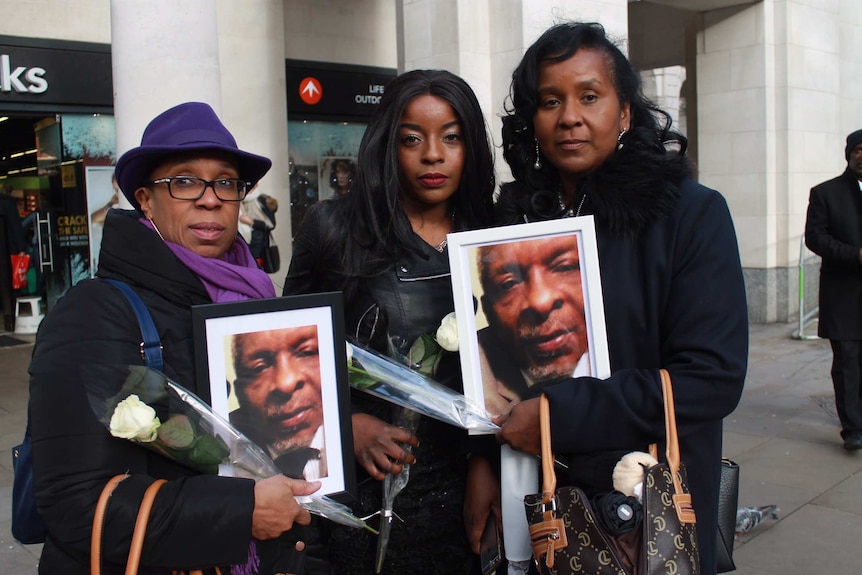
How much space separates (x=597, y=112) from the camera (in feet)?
6.65

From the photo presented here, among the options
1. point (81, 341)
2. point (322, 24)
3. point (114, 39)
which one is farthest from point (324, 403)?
point (322, 24)

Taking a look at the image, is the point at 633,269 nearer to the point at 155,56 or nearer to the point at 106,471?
the point at 106,471

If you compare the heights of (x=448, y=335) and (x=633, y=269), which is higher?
(x=633, y=269)

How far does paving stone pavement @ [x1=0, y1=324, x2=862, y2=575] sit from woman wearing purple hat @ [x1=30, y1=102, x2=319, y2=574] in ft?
9.15

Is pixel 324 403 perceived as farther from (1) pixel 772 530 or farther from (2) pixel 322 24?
(2) pixel 322 24

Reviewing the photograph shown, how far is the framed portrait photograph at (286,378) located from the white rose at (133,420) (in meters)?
0.17

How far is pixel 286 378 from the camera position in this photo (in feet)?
5.82

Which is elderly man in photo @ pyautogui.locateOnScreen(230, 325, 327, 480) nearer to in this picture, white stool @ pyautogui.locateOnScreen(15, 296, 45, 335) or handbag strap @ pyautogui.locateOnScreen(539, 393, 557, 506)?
handbag strap @ pyautogui.locateOnScreen(539, 393, 557, 506)

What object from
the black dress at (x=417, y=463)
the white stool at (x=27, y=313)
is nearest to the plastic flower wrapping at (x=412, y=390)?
the black dress at (x=417, y=463)

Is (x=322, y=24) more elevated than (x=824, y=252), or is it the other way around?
(x=322, y=24)

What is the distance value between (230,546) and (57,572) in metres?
0.38

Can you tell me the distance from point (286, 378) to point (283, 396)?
0.04m

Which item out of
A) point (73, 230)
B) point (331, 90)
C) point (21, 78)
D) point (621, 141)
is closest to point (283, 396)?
point (621, 141)

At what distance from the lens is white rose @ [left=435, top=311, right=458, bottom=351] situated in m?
1.99
